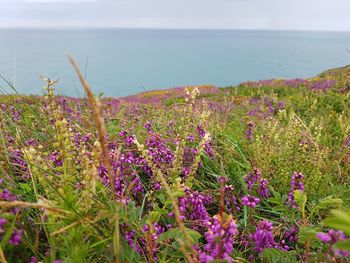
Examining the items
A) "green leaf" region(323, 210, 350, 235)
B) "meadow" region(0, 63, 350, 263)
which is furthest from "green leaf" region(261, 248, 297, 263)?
"green leaf" region(323, 210, 350, 235)

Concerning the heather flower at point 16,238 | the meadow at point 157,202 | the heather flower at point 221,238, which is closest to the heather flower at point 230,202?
the meadow at point 157,202

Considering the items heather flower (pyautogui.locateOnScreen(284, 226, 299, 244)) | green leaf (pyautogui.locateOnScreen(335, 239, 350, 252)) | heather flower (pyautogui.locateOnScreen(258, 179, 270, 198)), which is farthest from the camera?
heather flower (pyautogui.locateOnScreen(258, 179, 270, 198))

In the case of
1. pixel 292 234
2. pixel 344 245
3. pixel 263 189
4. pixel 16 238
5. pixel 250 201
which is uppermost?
pixel 344 245

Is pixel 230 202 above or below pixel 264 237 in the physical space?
below

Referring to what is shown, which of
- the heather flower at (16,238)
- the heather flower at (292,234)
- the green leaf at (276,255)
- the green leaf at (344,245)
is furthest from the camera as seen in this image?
the heather flower at (292,234)

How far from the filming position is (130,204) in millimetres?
1674

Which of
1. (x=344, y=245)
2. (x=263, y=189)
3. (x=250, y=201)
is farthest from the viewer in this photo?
(x=263, y=189)

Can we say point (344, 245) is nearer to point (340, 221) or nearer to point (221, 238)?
point (340, 221)

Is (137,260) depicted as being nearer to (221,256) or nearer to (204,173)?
(221,256)

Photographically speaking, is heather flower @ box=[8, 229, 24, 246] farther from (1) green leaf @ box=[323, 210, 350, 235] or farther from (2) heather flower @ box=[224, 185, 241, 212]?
(2) heather flower @ box=[224, 185, 241, 212]

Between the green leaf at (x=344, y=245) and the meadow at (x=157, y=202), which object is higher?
the green leaf at (x=344, y=245)

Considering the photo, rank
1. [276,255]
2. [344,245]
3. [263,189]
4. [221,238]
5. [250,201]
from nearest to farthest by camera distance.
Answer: [344,245] → [221,238] → [276,255] → [250,201] → [263,189]

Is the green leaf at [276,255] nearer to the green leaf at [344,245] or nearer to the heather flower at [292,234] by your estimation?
the heather flower at [292,234]

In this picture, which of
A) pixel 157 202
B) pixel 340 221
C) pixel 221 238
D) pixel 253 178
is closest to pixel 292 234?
pixel 253 178
